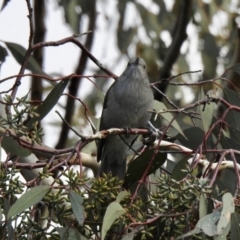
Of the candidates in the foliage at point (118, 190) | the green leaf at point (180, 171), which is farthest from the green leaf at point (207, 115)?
the green leaf at point (180, 171)

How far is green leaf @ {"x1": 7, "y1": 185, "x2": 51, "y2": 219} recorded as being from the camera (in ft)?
6.35

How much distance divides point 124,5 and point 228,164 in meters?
2.32

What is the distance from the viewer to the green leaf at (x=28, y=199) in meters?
1.94

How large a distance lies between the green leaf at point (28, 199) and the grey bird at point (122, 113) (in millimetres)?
1103

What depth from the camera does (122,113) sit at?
3260 mm

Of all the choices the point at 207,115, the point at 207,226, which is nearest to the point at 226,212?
the point at 207,226

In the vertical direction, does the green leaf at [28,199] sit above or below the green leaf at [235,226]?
above

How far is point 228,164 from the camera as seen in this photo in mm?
2588

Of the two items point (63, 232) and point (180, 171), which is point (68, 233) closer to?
point (63, 232)

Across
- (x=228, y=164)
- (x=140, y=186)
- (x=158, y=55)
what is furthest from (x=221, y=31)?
(x=140, y=186)

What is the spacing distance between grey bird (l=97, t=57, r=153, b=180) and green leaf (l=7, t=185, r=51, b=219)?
1103 millimetres

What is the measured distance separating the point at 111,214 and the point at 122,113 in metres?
1.35

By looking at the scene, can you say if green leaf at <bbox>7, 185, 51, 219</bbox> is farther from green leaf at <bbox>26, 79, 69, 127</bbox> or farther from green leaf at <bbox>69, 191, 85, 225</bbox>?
green leaf at <bbox>26, 79, 69, 127</bbox>

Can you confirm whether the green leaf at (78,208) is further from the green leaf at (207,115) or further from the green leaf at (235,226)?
the green leaf at (207,115)
